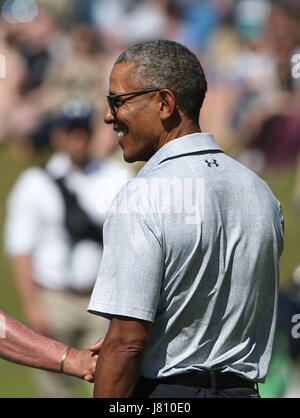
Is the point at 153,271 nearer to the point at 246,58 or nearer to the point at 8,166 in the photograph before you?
the point at 246,58

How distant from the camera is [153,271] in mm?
2322

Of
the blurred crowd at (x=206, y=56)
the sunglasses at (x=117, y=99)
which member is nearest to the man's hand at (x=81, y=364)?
the sunglasses at (x=117, y=99)

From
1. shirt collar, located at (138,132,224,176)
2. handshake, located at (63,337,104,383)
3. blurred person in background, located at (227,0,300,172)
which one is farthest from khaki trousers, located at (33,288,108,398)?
shirt collar, located at (138,132,224,176)

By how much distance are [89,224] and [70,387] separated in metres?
1.19

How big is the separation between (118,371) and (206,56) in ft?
22.2

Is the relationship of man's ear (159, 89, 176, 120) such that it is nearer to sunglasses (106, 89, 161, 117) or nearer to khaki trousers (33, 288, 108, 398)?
sunglasses (106, 89, 161, 117)

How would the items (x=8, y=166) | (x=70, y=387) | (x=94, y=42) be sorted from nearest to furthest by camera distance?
1. (x=70, y=387)
2. (x=94, y=42)
3. (x=8, y=166)

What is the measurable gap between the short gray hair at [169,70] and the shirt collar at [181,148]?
0.30 ft

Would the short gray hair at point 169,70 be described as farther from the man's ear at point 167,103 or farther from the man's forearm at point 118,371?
the man's forearm at point 118,371

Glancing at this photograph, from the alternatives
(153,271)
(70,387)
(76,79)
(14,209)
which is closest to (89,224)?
(14,209)

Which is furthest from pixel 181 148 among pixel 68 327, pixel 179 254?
pixel 68 327

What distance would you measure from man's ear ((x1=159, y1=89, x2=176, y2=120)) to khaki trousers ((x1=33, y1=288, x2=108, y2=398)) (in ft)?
11.8

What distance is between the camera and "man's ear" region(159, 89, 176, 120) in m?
2.55

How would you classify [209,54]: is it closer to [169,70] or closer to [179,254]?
[169,70]
